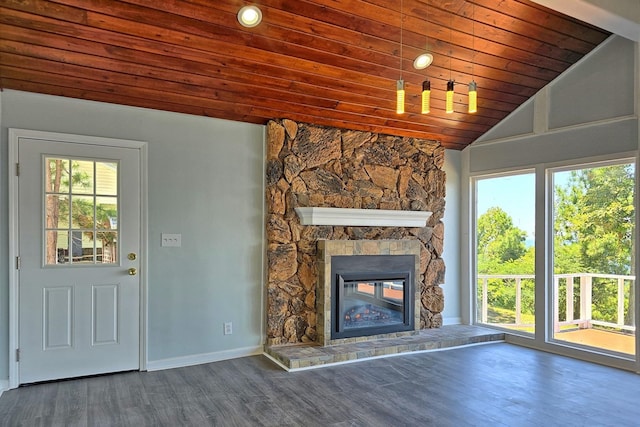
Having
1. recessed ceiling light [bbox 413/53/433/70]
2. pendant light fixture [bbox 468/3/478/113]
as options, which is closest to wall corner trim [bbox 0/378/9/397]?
pendant light fixture [bbox 468/3/478/113]

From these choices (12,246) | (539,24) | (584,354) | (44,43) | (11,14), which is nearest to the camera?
(11,14)

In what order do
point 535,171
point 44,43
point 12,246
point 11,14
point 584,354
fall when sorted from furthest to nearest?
point 535,171 → point 584,354 → point 12,246 → point 44,43 → point 11,14

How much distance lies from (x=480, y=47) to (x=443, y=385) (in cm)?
303

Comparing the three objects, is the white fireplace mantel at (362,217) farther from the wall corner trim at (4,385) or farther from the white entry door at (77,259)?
the wall corner trim at (4,385)

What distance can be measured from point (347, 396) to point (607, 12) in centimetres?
372

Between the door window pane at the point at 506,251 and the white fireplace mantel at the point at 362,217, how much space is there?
897 millimetres

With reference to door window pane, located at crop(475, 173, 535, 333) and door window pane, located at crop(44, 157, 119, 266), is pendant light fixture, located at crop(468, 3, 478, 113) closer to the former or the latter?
door window pane, located at crop(475, 173, 535, 333)

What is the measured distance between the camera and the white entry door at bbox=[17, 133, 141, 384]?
3539 mm

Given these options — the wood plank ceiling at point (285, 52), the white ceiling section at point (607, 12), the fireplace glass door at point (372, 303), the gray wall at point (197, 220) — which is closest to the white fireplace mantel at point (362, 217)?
the gray wall at point (197, 220)

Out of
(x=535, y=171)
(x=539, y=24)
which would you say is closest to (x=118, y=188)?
(x=539, y=24)

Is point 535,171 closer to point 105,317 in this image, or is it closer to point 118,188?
point 118,188

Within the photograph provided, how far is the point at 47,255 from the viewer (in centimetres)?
361

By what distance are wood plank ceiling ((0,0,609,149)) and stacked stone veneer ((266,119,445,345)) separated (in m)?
0.31

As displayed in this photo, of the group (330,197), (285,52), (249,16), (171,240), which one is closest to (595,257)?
(330,197)
